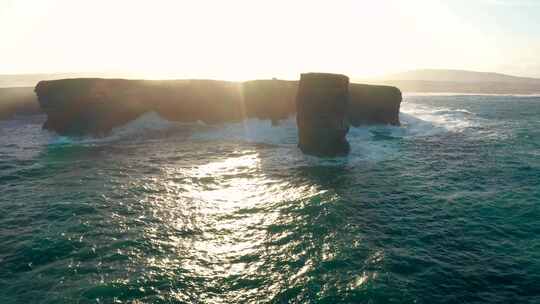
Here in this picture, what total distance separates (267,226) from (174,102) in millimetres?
36471

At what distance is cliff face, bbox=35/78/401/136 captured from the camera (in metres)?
43.3

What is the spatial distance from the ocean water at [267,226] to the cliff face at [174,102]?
868cm

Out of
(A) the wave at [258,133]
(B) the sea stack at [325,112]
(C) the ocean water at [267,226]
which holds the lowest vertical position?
(C) the ocean water at [267,226]

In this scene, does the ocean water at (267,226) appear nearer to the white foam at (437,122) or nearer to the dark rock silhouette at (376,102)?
the white foam at (437,122)

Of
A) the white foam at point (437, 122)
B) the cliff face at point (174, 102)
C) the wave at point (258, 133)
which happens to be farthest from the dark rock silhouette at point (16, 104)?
the white foam at point (437, 122)

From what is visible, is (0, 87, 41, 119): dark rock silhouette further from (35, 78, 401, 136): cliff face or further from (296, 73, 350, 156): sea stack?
(296, 73, 350, 156): sea stack

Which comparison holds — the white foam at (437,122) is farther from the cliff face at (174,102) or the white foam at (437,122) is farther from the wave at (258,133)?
the cliff face at (174,102)

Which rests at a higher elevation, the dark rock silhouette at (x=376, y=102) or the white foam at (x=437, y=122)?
the dark rock silhouette at (x=376, y=102)

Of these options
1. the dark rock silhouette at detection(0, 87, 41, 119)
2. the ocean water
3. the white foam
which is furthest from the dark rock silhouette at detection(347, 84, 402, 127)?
the dark rock silhouette at detection(0, 87, 41, 119)

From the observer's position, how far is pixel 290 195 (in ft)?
76.0

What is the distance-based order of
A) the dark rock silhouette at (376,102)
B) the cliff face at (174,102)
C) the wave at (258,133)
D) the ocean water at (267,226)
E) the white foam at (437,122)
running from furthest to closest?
the dark rock silhouette at (376,102) → the white foam at (437,122) → the cliff face at (174,102) → the wave at (258,133) → the ocean water at (267,226)

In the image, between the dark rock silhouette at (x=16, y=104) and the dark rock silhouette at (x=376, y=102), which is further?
the dark rock silhouette at (x=16, y=104)

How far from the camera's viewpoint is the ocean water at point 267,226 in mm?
13164

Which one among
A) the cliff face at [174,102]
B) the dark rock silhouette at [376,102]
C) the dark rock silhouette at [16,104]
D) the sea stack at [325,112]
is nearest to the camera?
the sea stack at [325,112]
